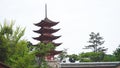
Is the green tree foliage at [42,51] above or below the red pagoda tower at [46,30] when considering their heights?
below

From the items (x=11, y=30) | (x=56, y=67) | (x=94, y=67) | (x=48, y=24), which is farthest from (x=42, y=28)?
(x=11, y=30)

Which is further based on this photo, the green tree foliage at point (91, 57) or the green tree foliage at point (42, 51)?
the green tree foliage at point (91, 57)

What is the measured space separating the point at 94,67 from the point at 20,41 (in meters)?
21.0

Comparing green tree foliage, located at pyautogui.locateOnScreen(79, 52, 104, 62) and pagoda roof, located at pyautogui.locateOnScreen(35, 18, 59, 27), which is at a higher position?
pagoda roof, located at pyautogui.locateOnScreen(35, 18, 59, 27)

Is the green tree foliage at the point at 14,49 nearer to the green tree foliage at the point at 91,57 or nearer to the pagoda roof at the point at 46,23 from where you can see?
the pagoda roof at the point at 46,23

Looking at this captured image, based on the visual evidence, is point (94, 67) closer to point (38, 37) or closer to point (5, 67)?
point (38, 37)

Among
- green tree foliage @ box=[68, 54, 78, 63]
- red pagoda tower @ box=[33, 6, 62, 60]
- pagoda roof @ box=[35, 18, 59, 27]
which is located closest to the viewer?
red pagoda tower @ box=[33, 6, 62, 60]

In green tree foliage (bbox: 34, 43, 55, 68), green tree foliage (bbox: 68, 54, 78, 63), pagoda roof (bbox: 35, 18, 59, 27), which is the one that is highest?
pagoda roof (bbox: 35, 18, 59, 27)

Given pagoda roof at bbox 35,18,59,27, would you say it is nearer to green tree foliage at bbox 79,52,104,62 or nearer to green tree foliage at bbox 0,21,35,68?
green tree foliage at bbox 0,21,35,68

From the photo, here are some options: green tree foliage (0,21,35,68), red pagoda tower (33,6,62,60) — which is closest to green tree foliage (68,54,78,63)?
red pagoda tower (33,6,62,60)

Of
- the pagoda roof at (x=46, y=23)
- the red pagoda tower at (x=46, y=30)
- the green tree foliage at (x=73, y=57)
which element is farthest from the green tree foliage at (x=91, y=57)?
the pagoda roof at (x=46, y=23)

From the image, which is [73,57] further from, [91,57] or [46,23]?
[46,23]

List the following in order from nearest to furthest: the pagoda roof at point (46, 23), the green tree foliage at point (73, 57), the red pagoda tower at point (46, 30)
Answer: the red pagoda tower at point (46, 30) < the pagoda roof at point (46, 23) < the green tree foliage at point (73, 57)

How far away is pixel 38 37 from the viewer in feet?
178
